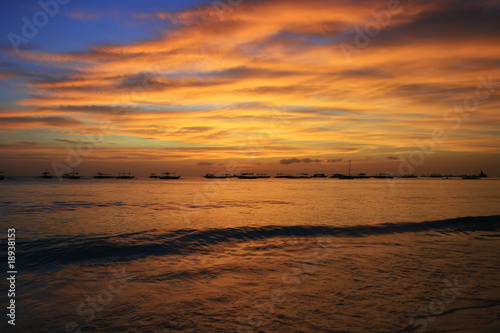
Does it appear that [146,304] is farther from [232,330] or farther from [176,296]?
[232,330]

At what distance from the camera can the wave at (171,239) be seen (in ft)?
44.0

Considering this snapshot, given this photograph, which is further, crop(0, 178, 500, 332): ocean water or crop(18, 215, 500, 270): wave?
crop(18, 215, 500, 270): wave

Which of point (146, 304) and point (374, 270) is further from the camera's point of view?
point (374, 270)

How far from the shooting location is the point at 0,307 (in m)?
7.61

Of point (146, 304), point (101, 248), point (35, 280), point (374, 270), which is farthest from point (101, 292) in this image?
point (374, 270)

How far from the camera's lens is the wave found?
1340cm

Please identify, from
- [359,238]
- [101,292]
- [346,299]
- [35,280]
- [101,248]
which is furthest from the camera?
[359,238]

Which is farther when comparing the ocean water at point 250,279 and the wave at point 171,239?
the wave at point 171,239

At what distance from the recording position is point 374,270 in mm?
10711

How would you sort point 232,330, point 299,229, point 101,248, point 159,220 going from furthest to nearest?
point 159,220, point 299,229, point 101,248, point 232,330

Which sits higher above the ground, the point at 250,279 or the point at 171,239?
the point at 250,279

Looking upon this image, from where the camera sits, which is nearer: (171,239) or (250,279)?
(250,279)

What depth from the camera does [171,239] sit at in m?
17.0

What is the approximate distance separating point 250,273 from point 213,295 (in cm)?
242
